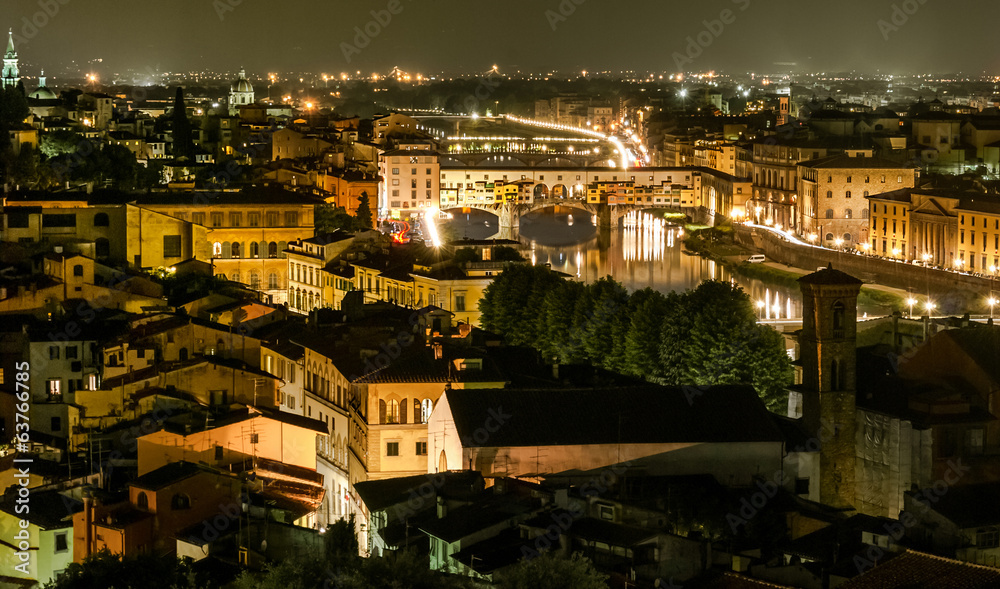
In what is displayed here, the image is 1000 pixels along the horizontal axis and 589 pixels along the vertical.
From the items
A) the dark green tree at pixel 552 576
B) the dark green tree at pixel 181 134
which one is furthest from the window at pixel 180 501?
the dark green tree at pixel 181 134

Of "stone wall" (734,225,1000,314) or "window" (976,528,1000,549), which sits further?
"stone wall" (734,225,1000,314)

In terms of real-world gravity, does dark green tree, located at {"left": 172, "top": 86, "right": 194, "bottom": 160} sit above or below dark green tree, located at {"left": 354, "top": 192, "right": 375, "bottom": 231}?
above

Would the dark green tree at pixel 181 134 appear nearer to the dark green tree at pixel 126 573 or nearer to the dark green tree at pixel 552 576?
the dark green tree at pixel 126 573

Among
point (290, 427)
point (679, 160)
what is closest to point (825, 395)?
point (290, 427)

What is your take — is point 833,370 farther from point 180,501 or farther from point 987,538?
point 180,501

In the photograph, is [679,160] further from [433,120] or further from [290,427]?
[290,427]

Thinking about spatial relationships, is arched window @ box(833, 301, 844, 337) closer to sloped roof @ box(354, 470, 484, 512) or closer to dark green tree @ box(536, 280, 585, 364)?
sloped roof @ box(354, 470, 484, 512)

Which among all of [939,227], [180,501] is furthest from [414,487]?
[939,227]

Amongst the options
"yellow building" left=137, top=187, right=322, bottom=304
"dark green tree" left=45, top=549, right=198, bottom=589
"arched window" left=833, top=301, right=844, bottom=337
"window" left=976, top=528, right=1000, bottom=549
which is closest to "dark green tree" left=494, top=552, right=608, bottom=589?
"dark green tree" left=45, top=549, right=198, bottom=589
